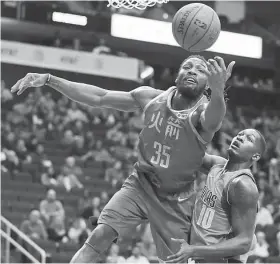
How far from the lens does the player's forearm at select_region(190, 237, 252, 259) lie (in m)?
4.86

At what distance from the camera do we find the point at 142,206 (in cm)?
536

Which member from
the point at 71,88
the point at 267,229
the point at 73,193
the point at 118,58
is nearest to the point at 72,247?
the point at 73,193

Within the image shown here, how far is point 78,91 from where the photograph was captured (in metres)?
5.63

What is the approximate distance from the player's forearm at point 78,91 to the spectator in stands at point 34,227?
683 centimetres

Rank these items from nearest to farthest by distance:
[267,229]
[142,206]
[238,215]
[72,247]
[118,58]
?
[238,215] < [142,206] < [72,247] < [267,229] < [118,58]

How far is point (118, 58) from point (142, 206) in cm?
1426

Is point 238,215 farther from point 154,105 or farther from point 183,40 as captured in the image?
point 183,40

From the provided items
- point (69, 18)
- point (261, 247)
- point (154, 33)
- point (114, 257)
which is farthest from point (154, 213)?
point (69, 18)

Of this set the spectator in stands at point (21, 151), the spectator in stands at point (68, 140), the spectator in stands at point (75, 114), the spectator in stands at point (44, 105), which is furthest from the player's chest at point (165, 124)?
the spectator in stands at point (75, 114)

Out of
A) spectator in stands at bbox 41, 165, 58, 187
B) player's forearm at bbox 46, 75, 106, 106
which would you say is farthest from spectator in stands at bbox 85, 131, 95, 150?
player's forearm at bbox 46, 75, 106, 106

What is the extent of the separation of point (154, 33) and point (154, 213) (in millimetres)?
14021

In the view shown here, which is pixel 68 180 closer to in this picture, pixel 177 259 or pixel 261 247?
pixel 261 247

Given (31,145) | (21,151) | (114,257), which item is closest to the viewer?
A: (114,257)

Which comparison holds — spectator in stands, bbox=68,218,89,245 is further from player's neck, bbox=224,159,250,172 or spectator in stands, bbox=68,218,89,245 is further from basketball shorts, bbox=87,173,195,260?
player's neck, bbox=224,159,250,172
